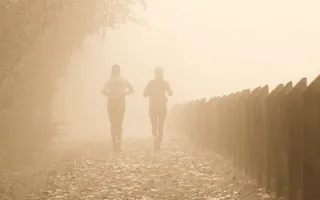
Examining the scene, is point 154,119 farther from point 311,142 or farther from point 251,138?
point 311,142

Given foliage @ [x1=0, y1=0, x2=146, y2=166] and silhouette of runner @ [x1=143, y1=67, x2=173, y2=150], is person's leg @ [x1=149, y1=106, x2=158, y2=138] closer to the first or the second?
silhouette of runner @ [x1=143, y1=67, x2=173, y2=150]

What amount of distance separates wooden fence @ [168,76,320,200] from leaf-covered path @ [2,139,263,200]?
0.38 metres

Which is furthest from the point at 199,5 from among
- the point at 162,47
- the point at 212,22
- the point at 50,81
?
the point at 50,81

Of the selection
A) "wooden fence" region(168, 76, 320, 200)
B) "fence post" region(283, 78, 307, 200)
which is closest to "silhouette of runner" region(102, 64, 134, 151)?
"wooden fence" region(168, 76, 320, 200)

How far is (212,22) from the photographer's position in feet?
261

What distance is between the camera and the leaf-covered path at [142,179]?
29.0 feet

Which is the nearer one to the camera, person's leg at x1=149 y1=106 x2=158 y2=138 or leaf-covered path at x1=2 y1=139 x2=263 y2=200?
leaf-covered path at x1=2 y1=139 x2=263 y2=200

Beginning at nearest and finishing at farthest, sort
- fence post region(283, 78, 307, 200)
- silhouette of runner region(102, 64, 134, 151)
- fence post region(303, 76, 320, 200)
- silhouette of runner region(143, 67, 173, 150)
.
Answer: fence post region(303, 76, 320, 200) < fence post region(283, 78, 307, 200) < silhouette of runner region(102, 64, 134, 151) < silhouette of runner region(143, 67, 173, 150)

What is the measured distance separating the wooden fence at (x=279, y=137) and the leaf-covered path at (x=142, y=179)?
382 mm

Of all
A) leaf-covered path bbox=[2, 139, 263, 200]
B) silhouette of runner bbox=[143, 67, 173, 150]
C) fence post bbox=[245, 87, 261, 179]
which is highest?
silhouette of runner bbox=[143, 67, 173, 150]

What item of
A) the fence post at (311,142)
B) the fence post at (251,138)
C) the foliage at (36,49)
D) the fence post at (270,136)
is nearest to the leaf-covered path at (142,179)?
the fence post at (251,138)

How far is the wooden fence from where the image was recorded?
231 inches

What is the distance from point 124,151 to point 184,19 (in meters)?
61.8

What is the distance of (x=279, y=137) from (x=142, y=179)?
412cm
